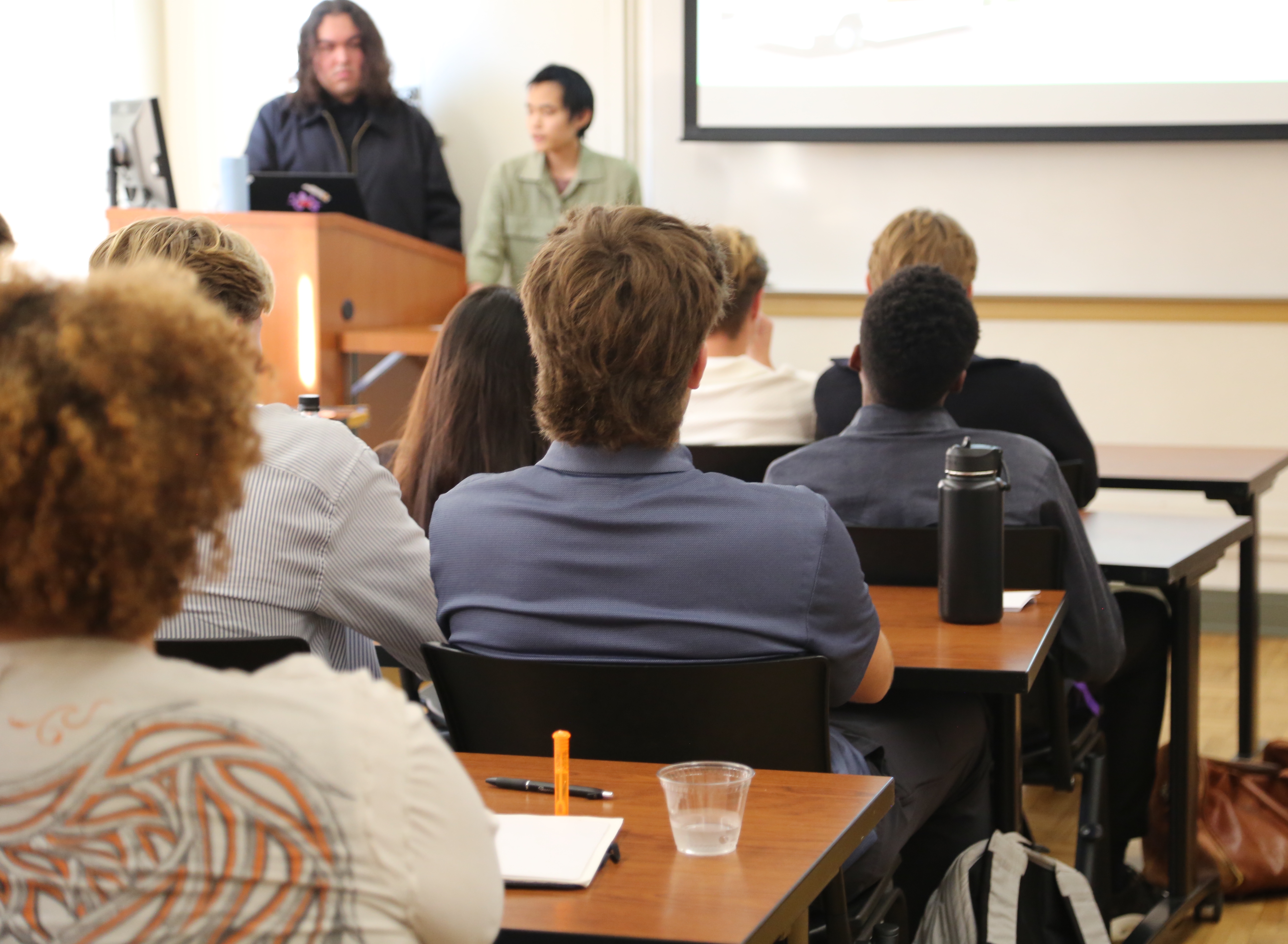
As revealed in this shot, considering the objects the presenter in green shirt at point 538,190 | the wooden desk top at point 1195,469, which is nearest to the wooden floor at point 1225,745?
the wooden desk top at point 1195,469

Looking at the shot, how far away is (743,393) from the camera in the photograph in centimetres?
293

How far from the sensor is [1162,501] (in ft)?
16.1

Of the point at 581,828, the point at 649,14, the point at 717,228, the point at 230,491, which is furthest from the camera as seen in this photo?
the point at 649,14

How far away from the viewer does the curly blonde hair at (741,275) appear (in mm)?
2949

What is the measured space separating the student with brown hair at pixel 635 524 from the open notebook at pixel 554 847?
32 centimetres

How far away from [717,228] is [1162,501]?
243cm

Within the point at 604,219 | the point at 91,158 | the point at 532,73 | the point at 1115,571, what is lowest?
the point at 1115,571

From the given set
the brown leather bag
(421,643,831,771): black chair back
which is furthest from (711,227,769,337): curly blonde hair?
(421,643,831,771): black chair back

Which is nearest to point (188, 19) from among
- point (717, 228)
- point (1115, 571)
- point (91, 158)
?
point (91, 158)

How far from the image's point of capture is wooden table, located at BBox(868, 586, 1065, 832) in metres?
1.53

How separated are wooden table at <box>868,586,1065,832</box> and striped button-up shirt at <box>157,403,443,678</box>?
0.57m

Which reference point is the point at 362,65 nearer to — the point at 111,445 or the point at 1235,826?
the point at 1235,826

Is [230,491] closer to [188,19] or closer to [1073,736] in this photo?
[1073,736]

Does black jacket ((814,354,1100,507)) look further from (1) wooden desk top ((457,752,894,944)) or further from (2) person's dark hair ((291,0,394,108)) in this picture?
(2) person's dark hair ((291,0,394,108))
